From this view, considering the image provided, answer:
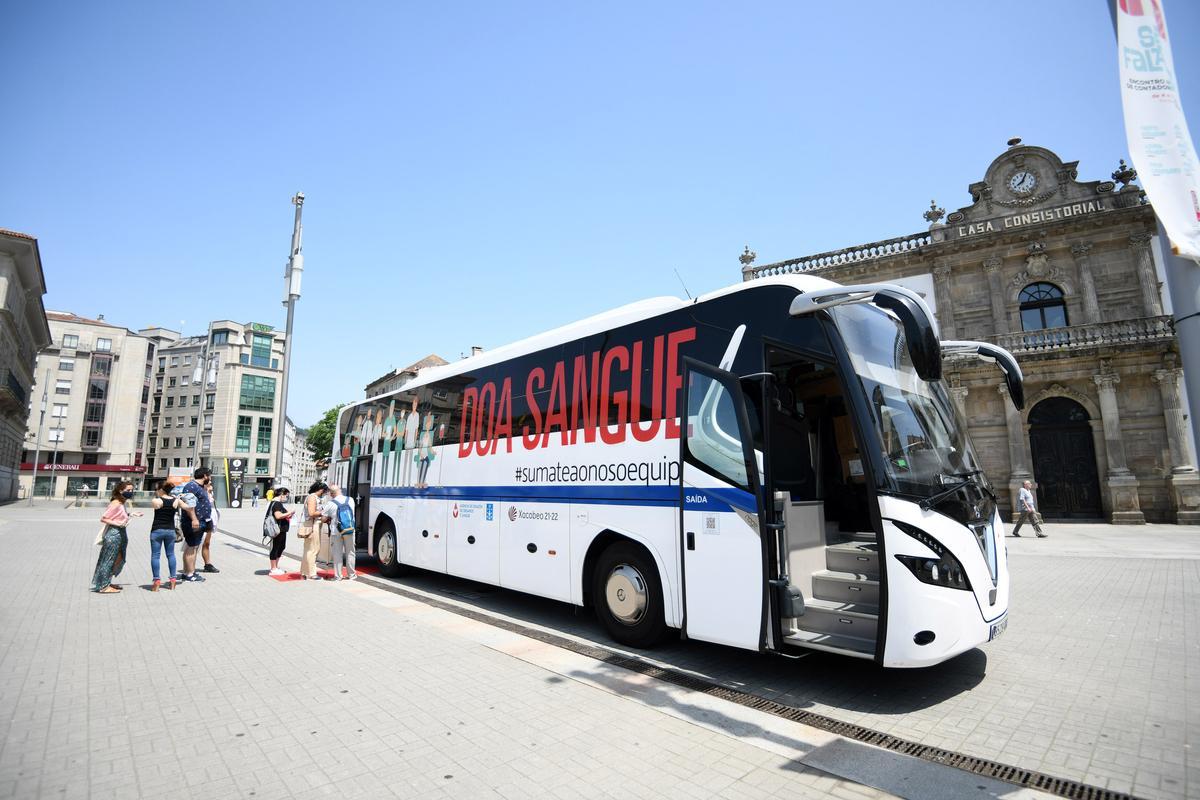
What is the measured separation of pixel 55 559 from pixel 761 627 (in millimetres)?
16629

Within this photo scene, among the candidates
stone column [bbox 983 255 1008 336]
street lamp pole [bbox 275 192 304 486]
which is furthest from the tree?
stone column [bbox 983 255 1008 336]

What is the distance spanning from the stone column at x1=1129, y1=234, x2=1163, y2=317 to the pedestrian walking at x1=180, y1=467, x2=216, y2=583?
104ft

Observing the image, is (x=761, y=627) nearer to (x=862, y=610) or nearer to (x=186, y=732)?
(x=862, y=610)

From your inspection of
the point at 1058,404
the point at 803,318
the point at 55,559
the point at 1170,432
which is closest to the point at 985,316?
the point at 1058,404

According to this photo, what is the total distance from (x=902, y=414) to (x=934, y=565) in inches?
51.0

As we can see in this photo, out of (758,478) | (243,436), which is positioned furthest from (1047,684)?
(243,436)

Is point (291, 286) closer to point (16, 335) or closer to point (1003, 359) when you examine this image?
point (1003, 359)

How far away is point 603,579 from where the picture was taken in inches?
265

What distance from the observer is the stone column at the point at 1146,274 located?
2256cm

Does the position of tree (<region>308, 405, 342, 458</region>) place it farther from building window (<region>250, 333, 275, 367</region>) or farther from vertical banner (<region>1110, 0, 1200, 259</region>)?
vertical banner (<region>1110, 0, 1200, 259</region>)

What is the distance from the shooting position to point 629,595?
6.41 metres

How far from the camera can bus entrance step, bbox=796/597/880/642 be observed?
15.6 ft

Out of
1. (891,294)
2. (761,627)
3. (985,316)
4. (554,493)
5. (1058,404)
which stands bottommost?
(761,627)

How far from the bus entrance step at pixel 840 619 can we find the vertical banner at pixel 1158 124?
3.24 metres
